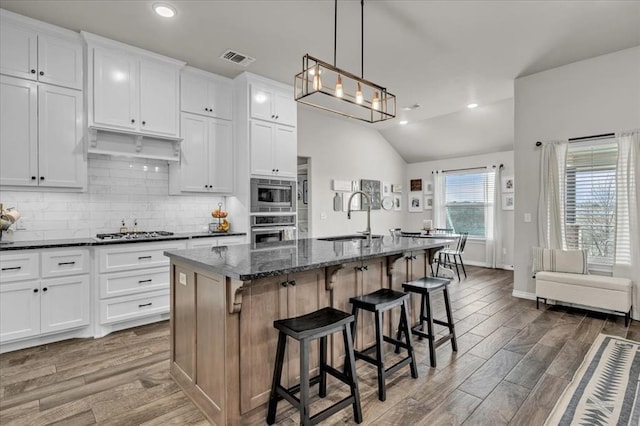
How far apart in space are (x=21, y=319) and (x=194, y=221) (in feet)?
6.58

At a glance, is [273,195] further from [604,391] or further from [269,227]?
[604,391]

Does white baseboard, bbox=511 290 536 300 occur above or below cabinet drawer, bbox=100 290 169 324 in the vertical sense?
below

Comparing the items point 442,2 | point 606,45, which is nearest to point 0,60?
point 442,2

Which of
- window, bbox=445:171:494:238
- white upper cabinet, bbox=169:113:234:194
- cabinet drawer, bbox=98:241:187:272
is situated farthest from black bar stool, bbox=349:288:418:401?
window, bbox=445:171:494:238

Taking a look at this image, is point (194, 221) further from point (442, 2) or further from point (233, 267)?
point (442, 2)

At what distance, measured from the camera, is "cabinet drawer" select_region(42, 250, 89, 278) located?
302 centimetres

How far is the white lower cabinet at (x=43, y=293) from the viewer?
2.85 metres

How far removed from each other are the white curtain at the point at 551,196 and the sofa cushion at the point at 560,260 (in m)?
0.13

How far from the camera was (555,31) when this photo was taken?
3.34 m

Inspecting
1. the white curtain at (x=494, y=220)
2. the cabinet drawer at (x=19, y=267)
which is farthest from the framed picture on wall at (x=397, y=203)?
the cabinet drawer at (x=19, y=267)

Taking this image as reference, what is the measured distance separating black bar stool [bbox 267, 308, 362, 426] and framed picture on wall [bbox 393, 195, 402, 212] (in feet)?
20.4

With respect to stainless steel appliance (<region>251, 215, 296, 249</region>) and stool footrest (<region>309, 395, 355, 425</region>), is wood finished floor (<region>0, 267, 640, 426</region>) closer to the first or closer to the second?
stool footrest (<region>309, 395, 355, 425</region>)

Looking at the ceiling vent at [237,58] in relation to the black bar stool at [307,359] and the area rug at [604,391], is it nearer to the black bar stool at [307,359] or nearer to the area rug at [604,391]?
the black bar stool at [307,359]

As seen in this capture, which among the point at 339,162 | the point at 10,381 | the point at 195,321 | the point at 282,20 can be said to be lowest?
the point at 10,381
